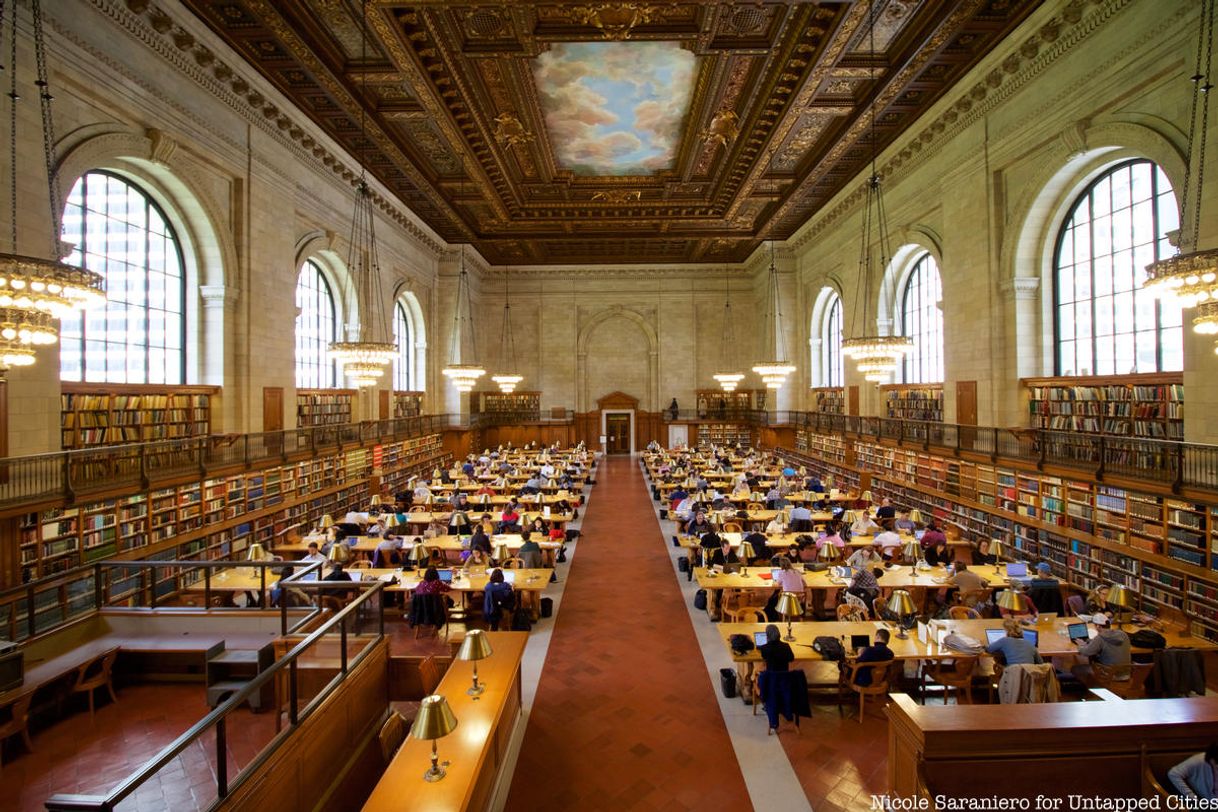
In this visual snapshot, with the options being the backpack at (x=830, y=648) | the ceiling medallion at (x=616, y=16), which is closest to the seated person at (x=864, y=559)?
the backpack at (x=830, y=648)

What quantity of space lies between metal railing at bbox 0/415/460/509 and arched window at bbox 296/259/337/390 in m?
2.02

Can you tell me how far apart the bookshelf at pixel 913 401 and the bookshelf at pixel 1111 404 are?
3.24 meters

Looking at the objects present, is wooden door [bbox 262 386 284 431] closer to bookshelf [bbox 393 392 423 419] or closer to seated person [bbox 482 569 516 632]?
bookshelf [bbox 393 392 423 419]

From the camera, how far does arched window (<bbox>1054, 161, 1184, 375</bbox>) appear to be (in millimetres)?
9000

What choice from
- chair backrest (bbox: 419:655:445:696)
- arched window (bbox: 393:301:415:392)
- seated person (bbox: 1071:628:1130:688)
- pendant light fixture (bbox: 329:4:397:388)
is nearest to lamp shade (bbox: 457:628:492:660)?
chair backrest (bbox: 419:655:445:696)

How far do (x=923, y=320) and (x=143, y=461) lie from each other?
1709cm

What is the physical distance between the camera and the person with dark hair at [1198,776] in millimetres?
3064

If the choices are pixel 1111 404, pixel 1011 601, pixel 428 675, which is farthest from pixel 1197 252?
pixel 428 675

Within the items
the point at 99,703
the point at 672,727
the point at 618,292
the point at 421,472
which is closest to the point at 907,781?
the point at 672,727

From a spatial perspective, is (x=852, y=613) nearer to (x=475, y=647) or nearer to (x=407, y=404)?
(x=475, y=647)

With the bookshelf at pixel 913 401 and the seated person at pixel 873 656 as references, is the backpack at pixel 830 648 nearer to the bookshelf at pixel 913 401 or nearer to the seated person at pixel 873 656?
the seated person at pixel 873 656

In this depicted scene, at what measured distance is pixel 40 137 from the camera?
7590 mm

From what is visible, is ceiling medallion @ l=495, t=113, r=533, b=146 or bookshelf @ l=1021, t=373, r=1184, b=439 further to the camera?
ceiling medallion @ l=495, t=113, r=533, b=146

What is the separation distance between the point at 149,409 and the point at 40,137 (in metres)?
4.25
